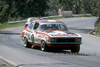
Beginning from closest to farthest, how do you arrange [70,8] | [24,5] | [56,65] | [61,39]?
[56,65], [61,39], [24,5], [70,8]

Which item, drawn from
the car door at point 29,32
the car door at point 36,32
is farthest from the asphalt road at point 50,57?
the car door at point 29,32

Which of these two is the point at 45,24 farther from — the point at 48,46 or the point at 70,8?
the point at 70,8

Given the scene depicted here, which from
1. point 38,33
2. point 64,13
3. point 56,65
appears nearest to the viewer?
point 56,65

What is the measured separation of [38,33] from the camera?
59.5 ft

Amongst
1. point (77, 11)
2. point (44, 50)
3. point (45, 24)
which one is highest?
point (45, 24)

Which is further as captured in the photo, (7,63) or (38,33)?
(38,33)

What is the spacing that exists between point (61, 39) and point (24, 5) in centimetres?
5869

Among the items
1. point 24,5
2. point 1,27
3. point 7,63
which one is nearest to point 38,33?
point 7,63

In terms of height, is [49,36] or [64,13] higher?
[49,36]

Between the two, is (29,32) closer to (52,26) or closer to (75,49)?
(52,26)

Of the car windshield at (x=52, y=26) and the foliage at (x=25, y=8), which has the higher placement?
the car windshield at (x=52, y=26)

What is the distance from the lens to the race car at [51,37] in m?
16.6

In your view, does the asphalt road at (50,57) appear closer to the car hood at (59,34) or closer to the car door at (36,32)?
the car door at (36,32)

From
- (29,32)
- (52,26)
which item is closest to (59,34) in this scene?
(52,26)
